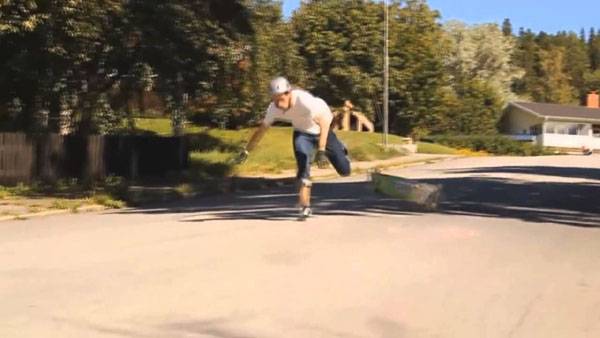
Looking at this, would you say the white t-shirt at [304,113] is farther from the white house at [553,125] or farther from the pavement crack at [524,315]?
the white house at [553,125]

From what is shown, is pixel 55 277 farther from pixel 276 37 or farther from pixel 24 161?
pixel 276 37

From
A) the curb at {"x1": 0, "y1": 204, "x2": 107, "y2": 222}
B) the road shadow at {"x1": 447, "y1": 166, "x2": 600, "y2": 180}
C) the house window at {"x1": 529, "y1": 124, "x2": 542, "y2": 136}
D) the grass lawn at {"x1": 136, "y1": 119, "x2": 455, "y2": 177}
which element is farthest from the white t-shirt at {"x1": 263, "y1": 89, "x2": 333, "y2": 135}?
the house window at {"x1": 529, "y1": 124, "x2": 542, "y2": 136}

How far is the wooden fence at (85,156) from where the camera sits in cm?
1925

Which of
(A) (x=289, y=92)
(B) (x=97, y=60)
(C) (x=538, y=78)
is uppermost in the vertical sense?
(C) (x=538, y=78)

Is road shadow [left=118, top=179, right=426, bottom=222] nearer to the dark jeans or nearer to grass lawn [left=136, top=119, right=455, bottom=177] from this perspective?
the dark jeans

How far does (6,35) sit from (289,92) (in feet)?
32.9

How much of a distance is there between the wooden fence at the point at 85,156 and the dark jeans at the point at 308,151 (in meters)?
9.64

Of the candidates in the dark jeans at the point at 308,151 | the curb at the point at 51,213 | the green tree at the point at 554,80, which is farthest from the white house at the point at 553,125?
the dark jeans at the point at 308,151

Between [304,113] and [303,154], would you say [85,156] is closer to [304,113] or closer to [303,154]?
[303,154]

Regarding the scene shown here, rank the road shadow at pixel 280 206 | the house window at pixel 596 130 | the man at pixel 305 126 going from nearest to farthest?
1. the man at pixel 305 126
2. the road shadow at pixel 280 206
3. the house window at pixel 596 130

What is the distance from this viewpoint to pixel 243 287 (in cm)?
737

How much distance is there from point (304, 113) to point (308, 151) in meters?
0.52

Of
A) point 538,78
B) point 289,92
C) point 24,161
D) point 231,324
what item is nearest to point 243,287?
point 231,324

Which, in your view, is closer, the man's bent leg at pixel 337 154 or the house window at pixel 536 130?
the man's bent leg at pixel 337 154
